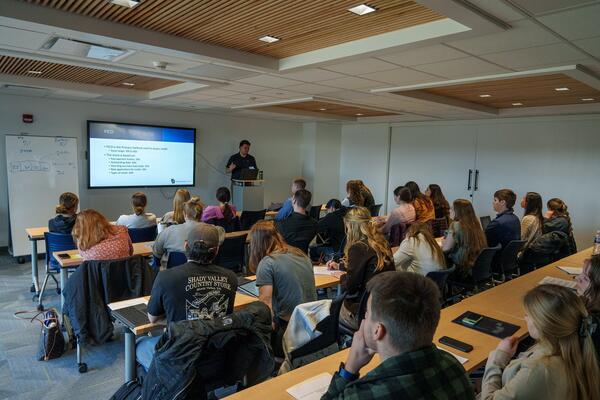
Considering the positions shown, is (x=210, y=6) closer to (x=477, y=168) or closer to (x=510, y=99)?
(x=510, y=99)

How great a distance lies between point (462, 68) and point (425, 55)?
636 mm

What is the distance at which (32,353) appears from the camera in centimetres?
352

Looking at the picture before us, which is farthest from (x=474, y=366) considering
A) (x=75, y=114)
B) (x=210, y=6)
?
(x=75, y=114)

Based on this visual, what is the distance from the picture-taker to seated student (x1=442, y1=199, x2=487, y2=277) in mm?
4305

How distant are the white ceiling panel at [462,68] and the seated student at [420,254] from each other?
1448 mm

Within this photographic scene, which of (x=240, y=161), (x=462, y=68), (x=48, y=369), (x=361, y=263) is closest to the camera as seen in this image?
(x=361, y=263)

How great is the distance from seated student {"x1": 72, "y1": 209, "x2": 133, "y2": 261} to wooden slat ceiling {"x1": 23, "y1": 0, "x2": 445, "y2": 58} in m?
1.57

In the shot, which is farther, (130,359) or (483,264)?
(483,264)

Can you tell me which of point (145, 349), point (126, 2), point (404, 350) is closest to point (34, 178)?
point (126, 2)

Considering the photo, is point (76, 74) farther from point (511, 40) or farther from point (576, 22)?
point (576, 22)

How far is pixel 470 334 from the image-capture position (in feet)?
7.75

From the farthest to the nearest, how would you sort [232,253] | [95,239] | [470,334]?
[232,253]
[95,239]
[470,334]

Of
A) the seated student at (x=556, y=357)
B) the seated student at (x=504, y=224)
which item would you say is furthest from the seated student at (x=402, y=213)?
the seated student at (x=556, y=357)

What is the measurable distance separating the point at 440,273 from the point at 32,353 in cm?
344
